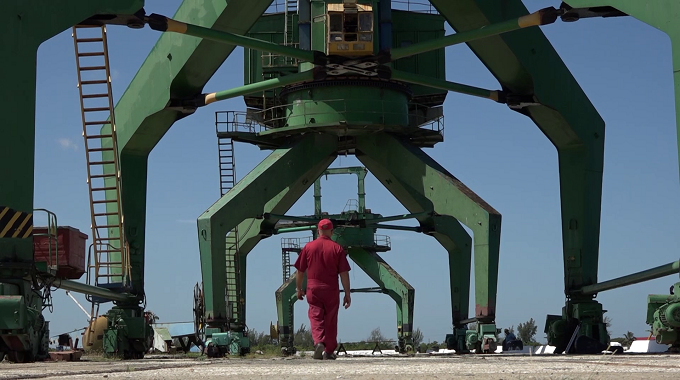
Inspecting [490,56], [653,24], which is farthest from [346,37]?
[653,24]

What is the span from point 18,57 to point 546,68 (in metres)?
13.5

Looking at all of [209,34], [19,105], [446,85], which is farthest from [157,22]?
[446,85]

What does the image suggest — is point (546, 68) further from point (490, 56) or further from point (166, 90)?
point (166, 90)

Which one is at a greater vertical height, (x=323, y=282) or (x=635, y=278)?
(x=323, y=282)

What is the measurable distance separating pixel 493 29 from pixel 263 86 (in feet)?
20.0

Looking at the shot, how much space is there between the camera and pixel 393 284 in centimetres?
5284

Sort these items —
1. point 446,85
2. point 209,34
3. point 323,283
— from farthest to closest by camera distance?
1. point 446,85
2. point 209,34
3. point 323,283

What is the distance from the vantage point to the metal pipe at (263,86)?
2388 centimetres

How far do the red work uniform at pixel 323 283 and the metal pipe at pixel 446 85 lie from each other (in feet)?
38.2

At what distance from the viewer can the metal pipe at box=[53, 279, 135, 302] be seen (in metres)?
18.6

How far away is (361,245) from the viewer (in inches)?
2067

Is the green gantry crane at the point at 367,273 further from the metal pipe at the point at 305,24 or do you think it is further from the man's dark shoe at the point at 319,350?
the man's dark shoe at the point at 319,350

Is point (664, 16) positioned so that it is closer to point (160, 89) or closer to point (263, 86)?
point (263, 86)

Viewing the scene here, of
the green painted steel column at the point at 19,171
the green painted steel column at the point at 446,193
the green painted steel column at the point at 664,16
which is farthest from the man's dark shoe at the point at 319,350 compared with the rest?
the green painted steel column at the point at 446,193
